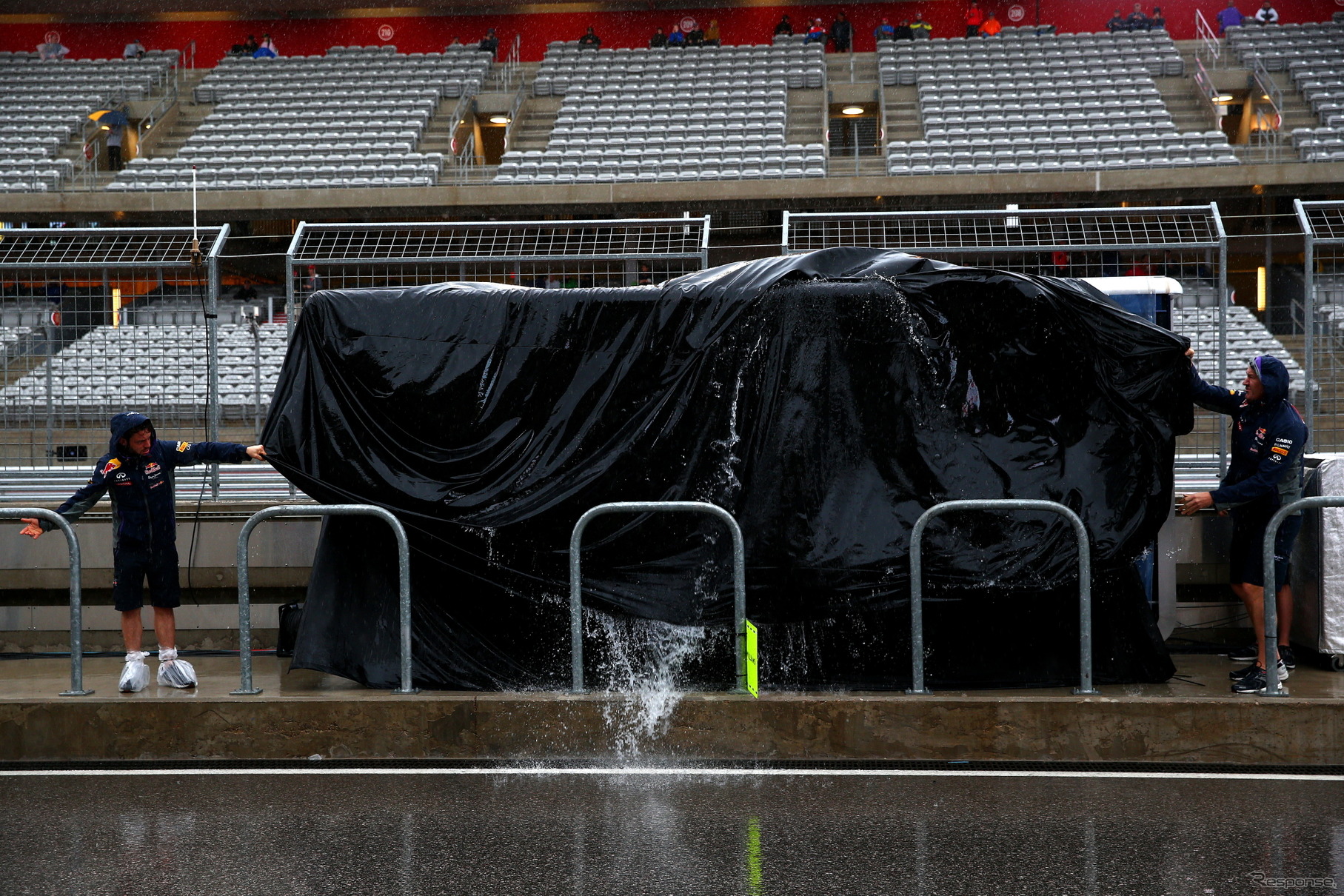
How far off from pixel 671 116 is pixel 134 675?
20.9 meters

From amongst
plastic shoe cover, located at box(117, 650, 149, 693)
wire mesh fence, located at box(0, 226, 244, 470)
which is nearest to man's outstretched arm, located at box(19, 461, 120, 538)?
plastic shoe cover, located at box(117, 650, 149, 693)

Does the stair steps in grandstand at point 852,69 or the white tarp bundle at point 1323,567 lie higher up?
the stair steps in grandstand at point 852,69

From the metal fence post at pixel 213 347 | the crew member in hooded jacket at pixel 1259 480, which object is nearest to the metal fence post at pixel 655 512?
the crew member in hooded jacket at pixel 1259 480

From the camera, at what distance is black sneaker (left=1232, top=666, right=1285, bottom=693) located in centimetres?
592

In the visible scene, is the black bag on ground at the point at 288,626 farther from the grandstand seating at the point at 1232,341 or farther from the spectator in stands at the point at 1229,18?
Answer: the spectator in stands at the point at 1229,18

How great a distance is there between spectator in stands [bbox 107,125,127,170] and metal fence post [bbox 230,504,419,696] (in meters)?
23.2

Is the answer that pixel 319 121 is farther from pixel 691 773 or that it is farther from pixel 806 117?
pixel 691 773

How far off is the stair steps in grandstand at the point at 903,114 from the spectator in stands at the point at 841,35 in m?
3.41

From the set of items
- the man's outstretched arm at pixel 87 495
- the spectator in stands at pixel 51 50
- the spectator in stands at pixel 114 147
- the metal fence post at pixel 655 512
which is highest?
the spectator in stands at pixel 51 50

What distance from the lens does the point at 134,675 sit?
6.30m

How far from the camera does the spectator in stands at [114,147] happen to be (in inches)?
1019

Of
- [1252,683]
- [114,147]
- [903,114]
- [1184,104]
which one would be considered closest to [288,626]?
[1252,683]

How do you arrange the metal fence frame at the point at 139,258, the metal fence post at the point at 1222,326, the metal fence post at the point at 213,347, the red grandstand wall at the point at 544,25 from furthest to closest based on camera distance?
the red grandstand wall at the point at 544,25 → the metal fence frame at the point at 139,258 → the metal fence post at the point at 213,347 → the metal fence post at the point at 1222,326

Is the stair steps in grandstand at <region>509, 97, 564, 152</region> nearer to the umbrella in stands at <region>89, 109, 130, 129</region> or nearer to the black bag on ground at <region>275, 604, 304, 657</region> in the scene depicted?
the umbrella in stands at <region>89, 109, 130, 129</region>
